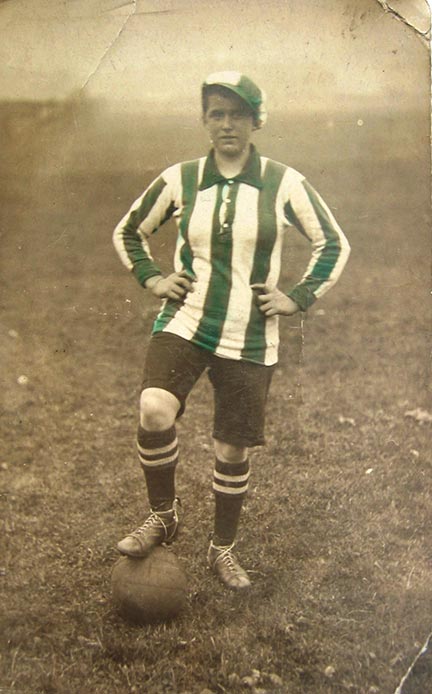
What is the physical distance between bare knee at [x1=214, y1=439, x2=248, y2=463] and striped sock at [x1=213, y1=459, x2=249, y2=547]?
0.02m

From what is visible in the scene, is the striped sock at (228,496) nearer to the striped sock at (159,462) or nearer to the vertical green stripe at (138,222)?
the striped sock at (159,462)

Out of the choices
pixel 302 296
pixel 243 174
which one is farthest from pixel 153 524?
pixel 243 174

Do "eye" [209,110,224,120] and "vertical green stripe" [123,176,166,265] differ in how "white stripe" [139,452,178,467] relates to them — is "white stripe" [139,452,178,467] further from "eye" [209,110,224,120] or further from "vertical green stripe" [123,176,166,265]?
"eye" [209,110,224,120]

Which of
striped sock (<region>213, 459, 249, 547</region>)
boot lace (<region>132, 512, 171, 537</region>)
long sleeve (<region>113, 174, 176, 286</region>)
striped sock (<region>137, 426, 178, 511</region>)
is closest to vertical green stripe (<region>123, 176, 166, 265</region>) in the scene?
long sleeve (<region>113, 174, 176, 286</region>)

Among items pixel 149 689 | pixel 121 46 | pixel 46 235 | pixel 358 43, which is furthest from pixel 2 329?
pixel 358 43

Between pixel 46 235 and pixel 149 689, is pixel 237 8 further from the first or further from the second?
pixel 149 689

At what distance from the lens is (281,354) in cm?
323

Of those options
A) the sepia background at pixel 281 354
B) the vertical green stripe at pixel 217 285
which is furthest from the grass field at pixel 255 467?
the vertical green stripe at pixel 217 285

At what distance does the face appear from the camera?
10.1ft

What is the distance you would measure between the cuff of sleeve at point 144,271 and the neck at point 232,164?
472 millimetres

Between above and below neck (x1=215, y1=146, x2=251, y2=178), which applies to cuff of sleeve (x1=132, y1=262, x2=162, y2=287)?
below

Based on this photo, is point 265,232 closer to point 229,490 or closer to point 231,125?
point 231,125

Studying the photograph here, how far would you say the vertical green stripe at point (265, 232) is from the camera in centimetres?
308

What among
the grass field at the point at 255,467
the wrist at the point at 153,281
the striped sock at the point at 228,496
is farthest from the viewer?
the striped sock at the point at 228,496
